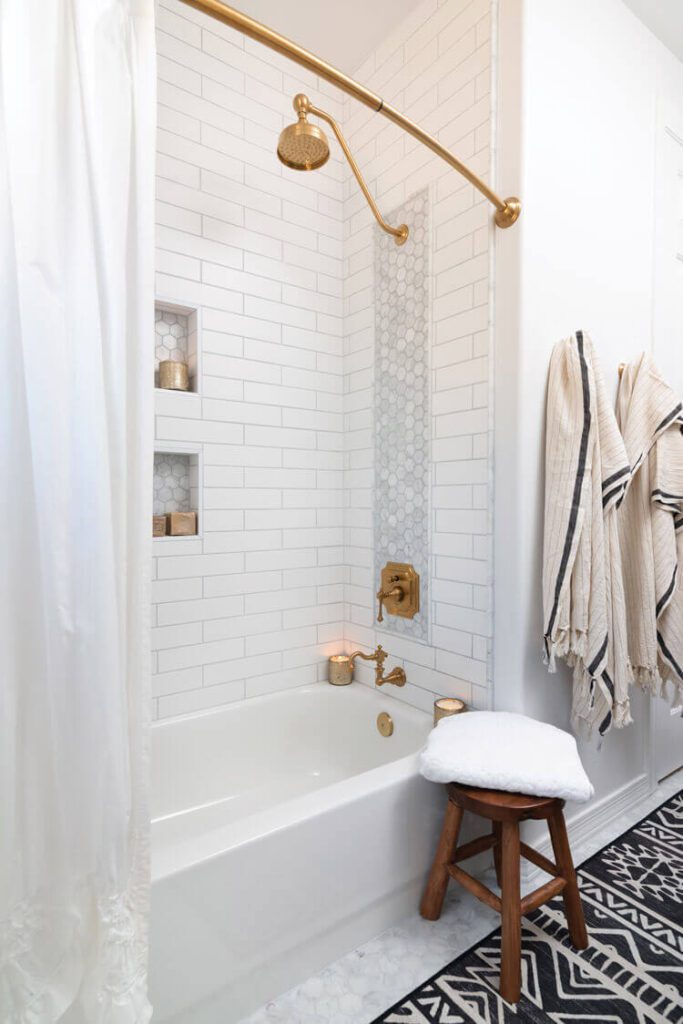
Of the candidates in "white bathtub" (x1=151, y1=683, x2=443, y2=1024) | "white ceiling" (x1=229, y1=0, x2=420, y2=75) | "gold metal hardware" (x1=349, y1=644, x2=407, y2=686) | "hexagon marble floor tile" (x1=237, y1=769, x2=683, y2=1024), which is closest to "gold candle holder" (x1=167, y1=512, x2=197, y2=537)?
"white bathtub" (x1=151, y1=683, x2=443, y2=1024)

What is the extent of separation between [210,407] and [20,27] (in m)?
1.26

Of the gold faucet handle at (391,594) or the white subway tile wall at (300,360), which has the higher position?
the white subway tile wall at (300,360)

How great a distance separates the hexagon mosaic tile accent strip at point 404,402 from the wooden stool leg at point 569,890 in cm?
72

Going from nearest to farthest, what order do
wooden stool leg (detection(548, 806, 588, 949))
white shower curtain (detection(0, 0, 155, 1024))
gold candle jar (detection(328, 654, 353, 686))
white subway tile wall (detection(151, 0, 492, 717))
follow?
white shower curtain (detection(0, 0, 155, 1024)) < wooden stool leg (detection(548, 806, 588, 949)) < white subway tile wall (detection(151, 0, 492, 717)) < gold candle jar (detection(328, 654, 353, 686))

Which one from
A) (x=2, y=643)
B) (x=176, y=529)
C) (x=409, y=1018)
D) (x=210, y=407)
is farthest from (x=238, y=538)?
(x=409, y=1018)

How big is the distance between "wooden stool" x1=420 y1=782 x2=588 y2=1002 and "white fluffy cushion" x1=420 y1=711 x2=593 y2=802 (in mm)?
44

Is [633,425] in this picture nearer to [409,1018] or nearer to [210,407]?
[210,407]

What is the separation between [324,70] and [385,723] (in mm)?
1952

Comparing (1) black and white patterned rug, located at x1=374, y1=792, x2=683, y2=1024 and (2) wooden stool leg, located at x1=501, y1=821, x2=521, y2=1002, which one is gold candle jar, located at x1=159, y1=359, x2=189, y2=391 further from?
(1) black and white patterned rug, located at x1=374, y1=792, x2=683, y2=1024

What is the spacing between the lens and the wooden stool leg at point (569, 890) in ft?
4.70

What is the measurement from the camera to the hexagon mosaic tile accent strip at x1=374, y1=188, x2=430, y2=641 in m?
2.00

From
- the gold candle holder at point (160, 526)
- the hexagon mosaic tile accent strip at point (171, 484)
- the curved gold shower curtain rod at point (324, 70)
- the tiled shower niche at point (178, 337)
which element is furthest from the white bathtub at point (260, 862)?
the curved gold shower curtain rod at point (324, 70)

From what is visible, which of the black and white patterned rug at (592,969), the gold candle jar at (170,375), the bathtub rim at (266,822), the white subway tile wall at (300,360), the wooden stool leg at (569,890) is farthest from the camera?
the gold candle jar at (170,375)

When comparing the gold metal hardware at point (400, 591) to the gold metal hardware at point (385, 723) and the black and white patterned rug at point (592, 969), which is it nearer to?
the gold metal hardware at point (385, 723)
